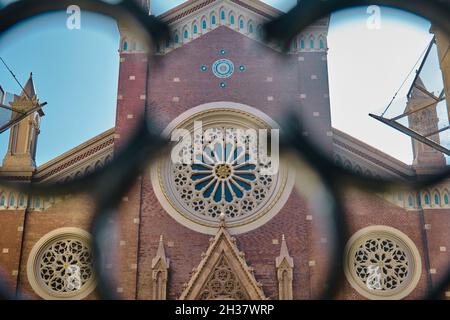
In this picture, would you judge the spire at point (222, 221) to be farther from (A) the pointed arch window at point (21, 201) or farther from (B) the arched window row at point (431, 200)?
(A) the pointed arch window at point (21, 201)

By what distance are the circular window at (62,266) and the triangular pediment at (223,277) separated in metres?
3.04

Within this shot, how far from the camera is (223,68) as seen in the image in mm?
20938

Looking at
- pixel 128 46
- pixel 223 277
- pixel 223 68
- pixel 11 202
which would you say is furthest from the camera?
pixel 128 46

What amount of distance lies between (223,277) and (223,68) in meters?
7.06

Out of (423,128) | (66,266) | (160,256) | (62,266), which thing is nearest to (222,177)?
(160,256)

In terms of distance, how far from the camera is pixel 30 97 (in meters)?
20.2

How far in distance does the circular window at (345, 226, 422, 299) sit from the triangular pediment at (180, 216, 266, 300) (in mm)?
2899

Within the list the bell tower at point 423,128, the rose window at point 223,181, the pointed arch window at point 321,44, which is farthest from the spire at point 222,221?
the pointed arch window at point 321,44

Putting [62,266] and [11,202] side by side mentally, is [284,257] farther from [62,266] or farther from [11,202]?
[11,202]

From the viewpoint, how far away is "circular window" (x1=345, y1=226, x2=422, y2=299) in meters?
18.2

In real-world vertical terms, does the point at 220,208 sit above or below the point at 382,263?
above
